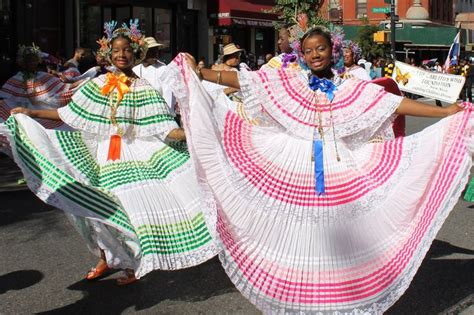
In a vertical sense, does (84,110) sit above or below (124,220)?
above

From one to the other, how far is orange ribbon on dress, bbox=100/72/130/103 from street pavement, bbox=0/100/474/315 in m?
1.38

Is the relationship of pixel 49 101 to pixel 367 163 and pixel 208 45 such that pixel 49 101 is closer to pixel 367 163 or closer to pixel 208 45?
pixel 367 163

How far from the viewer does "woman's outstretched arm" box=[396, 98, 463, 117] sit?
3.98 meters

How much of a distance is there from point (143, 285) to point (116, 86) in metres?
1.45

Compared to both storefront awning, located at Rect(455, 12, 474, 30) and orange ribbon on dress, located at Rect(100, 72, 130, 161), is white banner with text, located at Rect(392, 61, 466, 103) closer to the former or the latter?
orange ribbon on dress, located at Rect(100, 72, 130, 161)

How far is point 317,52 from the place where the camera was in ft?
13.6

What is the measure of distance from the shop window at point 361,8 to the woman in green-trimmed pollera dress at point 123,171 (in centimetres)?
4934

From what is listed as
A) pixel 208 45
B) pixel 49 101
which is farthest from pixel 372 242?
pixel 208 45

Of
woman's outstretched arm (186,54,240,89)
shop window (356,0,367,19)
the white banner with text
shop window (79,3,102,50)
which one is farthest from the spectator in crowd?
shop window (356,0,367,19)

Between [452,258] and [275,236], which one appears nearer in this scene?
[275,236]

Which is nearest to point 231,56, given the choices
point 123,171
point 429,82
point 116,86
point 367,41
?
point 429,82

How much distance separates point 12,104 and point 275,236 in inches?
244

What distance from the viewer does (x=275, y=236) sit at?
12.5 ft

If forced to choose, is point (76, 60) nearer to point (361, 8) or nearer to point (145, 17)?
point (145, 17)
